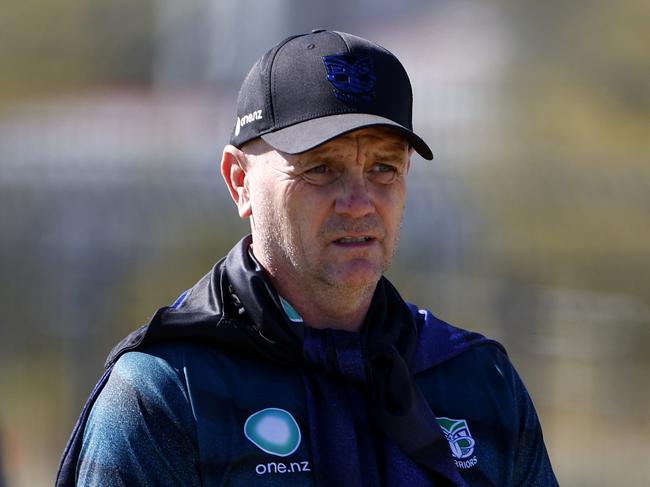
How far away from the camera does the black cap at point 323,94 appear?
2.55 metres

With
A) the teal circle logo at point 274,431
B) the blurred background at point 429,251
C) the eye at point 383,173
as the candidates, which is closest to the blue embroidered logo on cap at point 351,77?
the eye at point 383,173

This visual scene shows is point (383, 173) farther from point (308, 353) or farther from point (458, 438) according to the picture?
point (458, 438)

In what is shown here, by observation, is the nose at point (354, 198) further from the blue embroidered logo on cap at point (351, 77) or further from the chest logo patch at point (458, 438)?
the chest logo patch at point (458, 438)

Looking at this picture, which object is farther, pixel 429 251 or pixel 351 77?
pixel 429 251

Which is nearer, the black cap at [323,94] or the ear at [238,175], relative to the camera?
the black cap at [323,94]

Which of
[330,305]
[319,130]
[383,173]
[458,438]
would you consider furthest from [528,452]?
[319,130]

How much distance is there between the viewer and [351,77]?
102 inches

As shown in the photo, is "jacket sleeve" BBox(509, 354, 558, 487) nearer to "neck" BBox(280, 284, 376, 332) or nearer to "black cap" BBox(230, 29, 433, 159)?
"neck" BBox(280, 284, 376, 332)

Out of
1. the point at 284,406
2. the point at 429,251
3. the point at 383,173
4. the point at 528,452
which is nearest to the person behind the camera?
the point at 284,406

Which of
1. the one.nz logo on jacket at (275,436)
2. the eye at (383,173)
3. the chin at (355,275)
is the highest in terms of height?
the eye at (383,173)

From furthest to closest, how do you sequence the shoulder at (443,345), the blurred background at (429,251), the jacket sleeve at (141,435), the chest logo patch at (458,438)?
the blurred background at (429,251) < the shoulder at (443,345) < the chest logo patch at (458,438) < the jacket sleeve at (141,435)

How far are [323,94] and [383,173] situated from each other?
0.21 metres

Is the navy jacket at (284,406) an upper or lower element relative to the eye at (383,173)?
lower

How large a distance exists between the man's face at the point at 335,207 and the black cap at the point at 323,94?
4 centimetres
